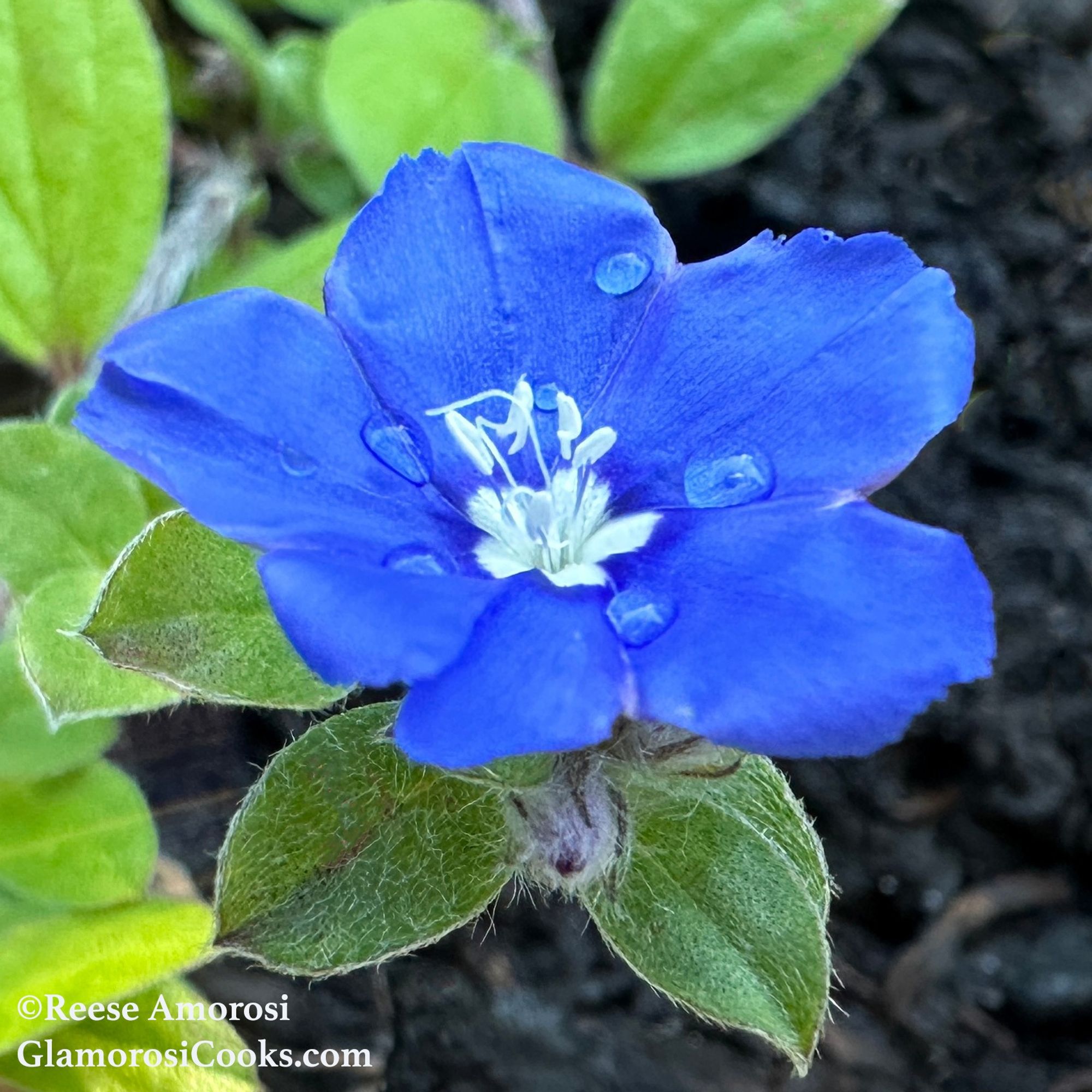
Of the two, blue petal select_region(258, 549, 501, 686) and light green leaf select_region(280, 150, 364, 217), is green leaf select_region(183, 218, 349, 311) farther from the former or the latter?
blue petal select_region(258, 549, 501, 686)

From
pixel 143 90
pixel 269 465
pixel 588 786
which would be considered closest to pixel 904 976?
pixel 588 786

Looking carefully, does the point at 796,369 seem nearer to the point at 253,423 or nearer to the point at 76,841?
the point at 253,423

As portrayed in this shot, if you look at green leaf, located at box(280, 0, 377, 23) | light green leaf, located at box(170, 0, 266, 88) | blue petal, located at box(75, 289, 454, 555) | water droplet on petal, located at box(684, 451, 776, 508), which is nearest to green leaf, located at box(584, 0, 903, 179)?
green leaf, located at box(280, 0, 377, 23)

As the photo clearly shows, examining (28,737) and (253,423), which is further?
(28,737)

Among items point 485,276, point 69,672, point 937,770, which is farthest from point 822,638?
point 937,770

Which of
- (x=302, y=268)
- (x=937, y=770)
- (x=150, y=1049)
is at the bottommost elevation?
(x=937, y=770)

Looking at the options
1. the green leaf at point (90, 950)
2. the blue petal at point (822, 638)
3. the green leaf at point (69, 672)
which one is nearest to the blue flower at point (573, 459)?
the blue petal at point (822, 638)
